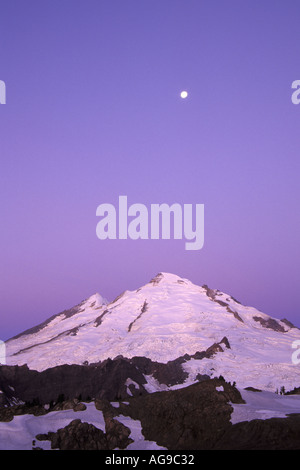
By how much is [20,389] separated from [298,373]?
295 ft

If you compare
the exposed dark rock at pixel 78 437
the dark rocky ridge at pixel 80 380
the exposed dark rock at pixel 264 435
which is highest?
the exposed dark rock at pixel 264 435

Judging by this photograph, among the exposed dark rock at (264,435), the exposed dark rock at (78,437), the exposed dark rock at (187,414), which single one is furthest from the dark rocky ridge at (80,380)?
the exposed dark rock at (264,435)

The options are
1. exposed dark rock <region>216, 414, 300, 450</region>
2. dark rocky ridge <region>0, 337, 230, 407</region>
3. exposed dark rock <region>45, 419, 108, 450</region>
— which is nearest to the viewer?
exposed dark rock <region>216, 414, 300, 450</region>

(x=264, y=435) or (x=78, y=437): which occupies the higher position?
(x=264, y=435)

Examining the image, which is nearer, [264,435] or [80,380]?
[264,435]

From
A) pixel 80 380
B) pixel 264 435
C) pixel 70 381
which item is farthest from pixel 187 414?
pixel 70 381

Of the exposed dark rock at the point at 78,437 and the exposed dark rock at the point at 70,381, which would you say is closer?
the exposed dark rock at the point at 78,437

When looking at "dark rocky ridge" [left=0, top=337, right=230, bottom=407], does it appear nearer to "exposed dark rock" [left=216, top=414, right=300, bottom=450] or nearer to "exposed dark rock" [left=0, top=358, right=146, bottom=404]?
"exposed dark rock" [left=0, top=358, right=146, bottom=404]

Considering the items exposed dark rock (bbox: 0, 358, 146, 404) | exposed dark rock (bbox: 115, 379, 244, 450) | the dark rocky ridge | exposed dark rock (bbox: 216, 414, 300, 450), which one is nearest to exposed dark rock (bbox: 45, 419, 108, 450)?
Answer: exposed dark rock (bbox: 115, 379, 244, 450)

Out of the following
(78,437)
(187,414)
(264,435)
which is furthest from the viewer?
(187,414)

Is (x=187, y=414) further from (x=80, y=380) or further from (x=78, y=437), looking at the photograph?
(x=80, y=380)

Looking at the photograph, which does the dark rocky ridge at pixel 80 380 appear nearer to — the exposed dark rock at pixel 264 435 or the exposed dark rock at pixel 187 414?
the exposed dark rock at pixel 187 414

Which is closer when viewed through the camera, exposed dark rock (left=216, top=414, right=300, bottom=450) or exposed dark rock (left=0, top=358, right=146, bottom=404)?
exposed dark rock (left=216, top=414, right=300, bottom=450)
